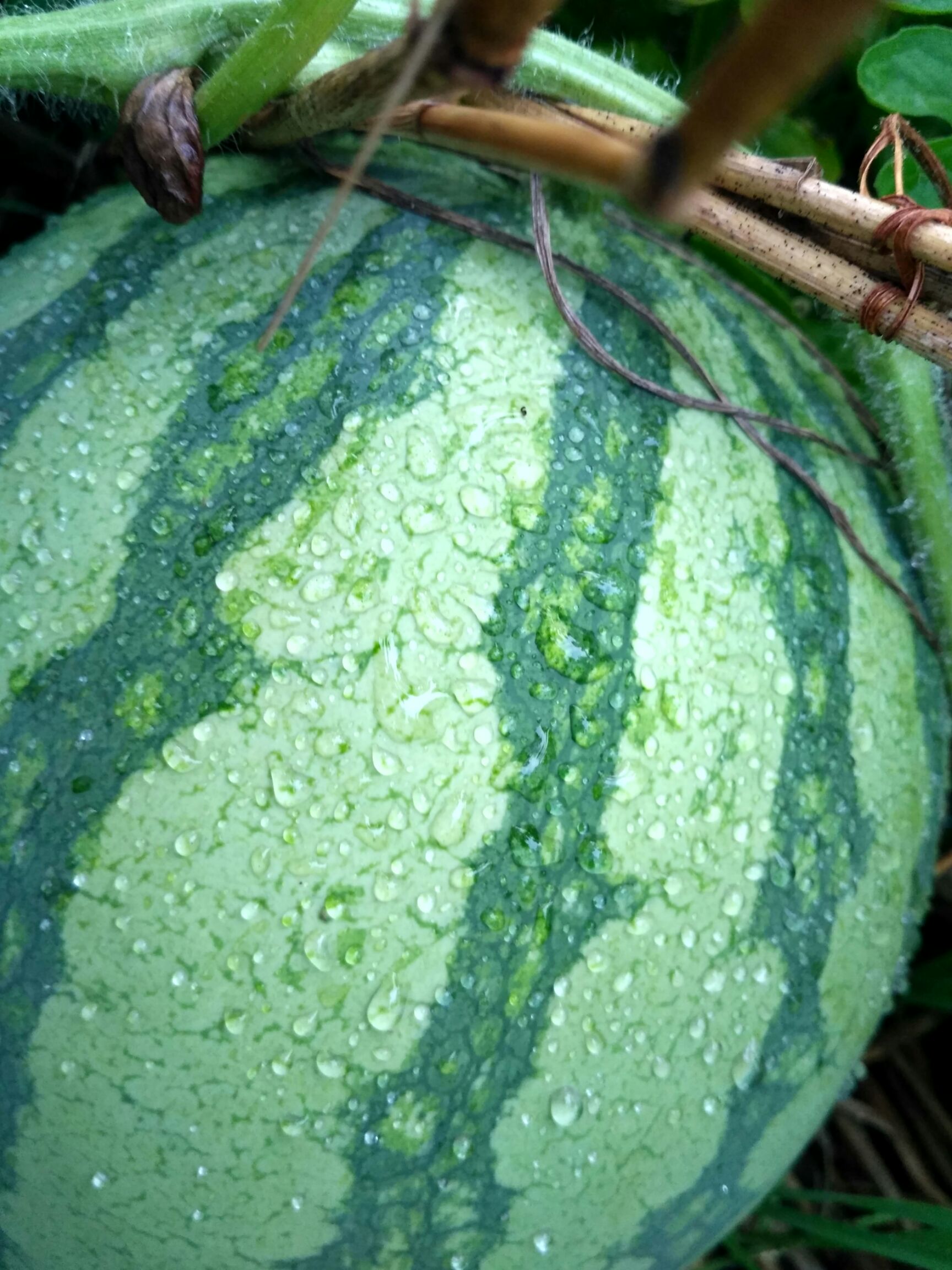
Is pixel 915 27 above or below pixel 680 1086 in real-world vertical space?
above

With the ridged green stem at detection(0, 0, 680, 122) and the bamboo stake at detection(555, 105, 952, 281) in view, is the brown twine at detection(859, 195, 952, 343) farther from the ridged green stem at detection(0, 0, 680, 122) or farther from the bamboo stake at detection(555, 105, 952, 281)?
the ridged green stem at detection(0, 0, 680, 122)

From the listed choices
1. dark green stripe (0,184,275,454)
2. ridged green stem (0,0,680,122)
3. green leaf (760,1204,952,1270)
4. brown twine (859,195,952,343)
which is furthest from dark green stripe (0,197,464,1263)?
green leaf (760,1204,952,1270)

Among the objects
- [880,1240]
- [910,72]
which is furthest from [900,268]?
[880,1240]

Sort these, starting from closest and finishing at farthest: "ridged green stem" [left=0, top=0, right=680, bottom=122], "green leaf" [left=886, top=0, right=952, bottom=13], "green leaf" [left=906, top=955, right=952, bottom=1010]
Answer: "ridged green stem" [left=0, top=0, right=680, bottom=122], "green leaf" [left=886, top=0, right=952, bottom=13], "green leaf" [left=906, top=955, right=952, bottom=1010]

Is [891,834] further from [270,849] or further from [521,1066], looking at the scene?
[270,849]

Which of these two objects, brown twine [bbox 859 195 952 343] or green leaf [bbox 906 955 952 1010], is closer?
brown twine [bbox 859 195 952 343]

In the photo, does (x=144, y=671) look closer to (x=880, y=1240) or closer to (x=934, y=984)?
(x=880, y=1240)

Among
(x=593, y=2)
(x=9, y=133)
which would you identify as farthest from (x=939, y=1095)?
(x=9, y=133)

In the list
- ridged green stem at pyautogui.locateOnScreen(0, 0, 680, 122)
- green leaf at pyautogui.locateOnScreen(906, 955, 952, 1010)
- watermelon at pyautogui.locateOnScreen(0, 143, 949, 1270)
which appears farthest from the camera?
green leaf at pyautogui.locateOnScreen(906, 955, 952, 1010)
